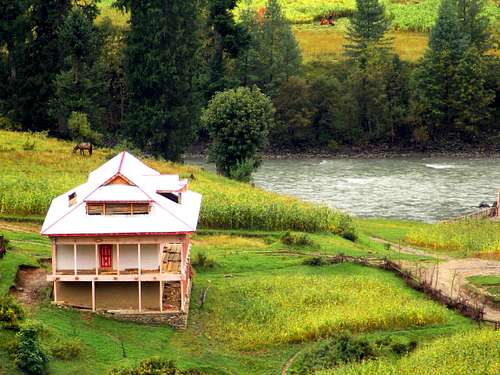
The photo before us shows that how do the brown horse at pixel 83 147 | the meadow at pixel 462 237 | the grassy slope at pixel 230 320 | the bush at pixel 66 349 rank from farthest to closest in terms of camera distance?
the brown horse at pixel 83 147 → the meadow at pixel 462 237 → the grassy slope at pixel 230 320 → the bush at pixel 66 349

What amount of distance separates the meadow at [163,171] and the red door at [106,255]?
1664 cm

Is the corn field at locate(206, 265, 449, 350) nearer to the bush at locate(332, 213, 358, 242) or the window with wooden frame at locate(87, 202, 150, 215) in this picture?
the window with wooden frame at locate(87, 202, 150, 215)

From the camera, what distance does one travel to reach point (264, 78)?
380 feet

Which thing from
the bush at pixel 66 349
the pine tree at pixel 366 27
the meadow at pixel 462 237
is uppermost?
the pine tree at pixel 366 27

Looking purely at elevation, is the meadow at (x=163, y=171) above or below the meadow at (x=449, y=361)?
above

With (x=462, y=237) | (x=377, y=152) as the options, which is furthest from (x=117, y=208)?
(x=377, y=152)

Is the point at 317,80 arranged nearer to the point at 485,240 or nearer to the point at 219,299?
the point at 485,240

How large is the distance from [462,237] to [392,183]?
1230 inches

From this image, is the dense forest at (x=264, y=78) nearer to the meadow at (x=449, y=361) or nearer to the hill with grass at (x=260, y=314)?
the hill with grass at (x=260, y=314)

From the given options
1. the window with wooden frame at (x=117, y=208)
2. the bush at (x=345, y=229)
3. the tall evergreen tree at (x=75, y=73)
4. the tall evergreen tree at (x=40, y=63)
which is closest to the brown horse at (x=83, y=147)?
the tall evergreen tree at (x=75, y=73)

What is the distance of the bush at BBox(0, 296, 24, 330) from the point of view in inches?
1586

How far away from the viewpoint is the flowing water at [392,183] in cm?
8388

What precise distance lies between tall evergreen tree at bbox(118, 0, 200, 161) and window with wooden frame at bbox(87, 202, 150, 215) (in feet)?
147

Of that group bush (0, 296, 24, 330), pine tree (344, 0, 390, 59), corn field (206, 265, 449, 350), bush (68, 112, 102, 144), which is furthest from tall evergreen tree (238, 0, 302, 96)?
bush (0, 296, 24, 330)
